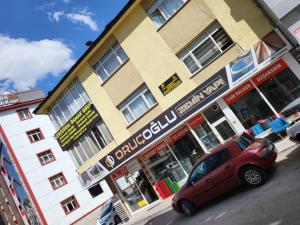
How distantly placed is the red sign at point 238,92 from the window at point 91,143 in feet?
28.4

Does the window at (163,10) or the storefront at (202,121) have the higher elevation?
the window at (163,10)

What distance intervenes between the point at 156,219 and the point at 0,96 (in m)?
29.4

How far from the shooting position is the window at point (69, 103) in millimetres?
A: 22233

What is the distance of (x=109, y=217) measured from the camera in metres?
20.6

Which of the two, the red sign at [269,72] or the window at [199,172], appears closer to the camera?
the window at [199,172]

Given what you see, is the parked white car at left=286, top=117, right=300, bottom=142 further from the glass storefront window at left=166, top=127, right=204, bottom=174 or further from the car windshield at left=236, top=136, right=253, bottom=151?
the glass storefront window at left=166, top=127, right=204, bottom=174

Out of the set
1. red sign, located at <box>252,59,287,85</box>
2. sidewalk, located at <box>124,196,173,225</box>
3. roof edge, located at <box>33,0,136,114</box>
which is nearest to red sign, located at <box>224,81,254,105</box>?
red sign, located at <box>252,59,287,85</box>

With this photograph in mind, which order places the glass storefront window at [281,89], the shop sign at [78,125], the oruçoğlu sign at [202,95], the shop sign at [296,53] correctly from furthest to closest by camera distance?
the shop sign at [78,125] < the glass storefront window at [281,89] < the oruçoğlu sign at [202,95] < the shop sign at [296,53]

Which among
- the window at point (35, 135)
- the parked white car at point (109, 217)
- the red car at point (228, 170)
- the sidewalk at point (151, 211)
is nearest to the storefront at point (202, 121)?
the sidewalk at point (151, 211)

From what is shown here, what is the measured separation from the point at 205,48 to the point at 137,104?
5.63 m

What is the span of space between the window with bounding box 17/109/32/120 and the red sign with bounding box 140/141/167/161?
23.0 metres

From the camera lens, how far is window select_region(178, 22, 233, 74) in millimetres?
16070

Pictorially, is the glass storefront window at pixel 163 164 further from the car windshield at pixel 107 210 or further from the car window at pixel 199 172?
the car window at pixel 199 172

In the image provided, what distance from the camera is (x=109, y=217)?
20641mm
